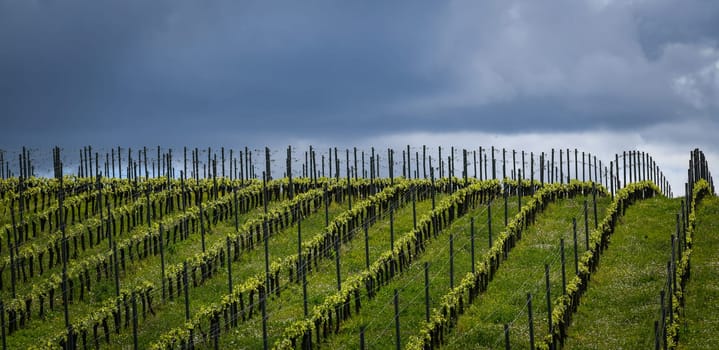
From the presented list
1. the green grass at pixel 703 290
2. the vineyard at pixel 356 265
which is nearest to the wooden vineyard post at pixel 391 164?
the vineyard at pixel 356 265

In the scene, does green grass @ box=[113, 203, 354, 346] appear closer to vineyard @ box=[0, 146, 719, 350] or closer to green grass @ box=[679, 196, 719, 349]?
vineyard @ box=[0, 146, 719, 350]

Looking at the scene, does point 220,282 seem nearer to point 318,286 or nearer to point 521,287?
point 318,286

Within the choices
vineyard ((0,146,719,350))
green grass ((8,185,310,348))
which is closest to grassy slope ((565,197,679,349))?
vineyard ((0,146,719,350))

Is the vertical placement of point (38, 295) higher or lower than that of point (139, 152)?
lower

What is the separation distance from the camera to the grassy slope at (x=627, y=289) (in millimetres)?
25391

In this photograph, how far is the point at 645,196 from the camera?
1778 inches

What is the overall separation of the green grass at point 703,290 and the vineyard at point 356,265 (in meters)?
0.09

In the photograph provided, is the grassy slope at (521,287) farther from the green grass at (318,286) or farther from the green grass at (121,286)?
the green grass at (121,286)

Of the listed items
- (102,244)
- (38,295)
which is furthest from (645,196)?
(38,295)

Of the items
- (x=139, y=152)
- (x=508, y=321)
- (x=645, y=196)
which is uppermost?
(x=139, y=152)

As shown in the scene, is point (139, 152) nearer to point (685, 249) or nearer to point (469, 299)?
point (469, 299)

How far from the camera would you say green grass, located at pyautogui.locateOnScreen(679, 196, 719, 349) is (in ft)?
81.7

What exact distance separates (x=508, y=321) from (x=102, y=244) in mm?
18942

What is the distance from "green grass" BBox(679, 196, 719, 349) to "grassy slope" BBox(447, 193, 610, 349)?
4351mm
